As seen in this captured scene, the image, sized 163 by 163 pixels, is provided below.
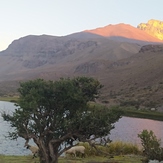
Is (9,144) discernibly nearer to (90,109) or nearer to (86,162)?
(86,162)

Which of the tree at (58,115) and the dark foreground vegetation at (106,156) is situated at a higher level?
the tree at (58,115)

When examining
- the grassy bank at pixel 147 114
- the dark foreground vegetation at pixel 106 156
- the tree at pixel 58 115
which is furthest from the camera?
the grassy bank at pixel 147 114

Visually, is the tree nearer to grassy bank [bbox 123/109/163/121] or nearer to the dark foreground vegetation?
the dark foreground vegetation

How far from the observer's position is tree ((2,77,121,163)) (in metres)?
16.7

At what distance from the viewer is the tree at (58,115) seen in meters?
16.7

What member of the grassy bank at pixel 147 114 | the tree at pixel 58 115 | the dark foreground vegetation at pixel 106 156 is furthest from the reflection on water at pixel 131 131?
the tree at pixel 58 115

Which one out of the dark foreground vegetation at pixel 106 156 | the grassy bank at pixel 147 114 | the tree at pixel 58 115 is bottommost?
the grassy bank at pixel 147 114

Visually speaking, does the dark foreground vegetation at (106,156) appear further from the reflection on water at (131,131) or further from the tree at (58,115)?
the reflection on water at (131,131)

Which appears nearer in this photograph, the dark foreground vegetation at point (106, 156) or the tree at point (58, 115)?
the tree at point (58, 115)

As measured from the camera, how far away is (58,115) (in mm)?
17406

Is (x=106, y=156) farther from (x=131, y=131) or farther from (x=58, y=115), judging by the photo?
(x=131, y=131)

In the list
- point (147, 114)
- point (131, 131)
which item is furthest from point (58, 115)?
point (147, 114)

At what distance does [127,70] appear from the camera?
600ft

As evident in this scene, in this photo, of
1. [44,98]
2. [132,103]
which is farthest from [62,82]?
[132,103]
